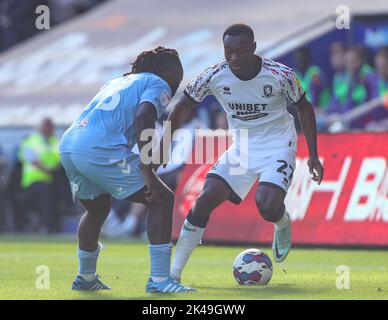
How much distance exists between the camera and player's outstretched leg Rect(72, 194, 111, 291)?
10.2 metres

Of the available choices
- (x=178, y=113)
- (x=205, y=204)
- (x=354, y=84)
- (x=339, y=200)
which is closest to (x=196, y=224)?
(x=205, y=204)

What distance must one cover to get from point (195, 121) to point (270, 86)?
28.7ft

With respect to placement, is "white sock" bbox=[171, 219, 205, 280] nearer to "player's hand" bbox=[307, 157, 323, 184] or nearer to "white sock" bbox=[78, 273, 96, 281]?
"white sock" bbox=[78, 273, 96, 281]

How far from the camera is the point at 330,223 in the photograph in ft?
51.4

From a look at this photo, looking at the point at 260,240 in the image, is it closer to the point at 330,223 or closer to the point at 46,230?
the point at 330,223

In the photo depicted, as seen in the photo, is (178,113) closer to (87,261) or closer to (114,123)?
(114,123)

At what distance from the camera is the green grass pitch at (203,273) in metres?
9.88

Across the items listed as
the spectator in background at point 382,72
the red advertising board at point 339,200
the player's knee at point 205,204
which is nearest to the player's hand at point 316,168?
the player's knee at point 205,204

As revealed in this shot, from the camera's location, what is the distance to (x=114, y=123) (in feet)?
32.4

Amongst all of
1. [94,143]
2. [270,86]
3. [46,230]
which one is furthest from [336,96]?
[94,143]

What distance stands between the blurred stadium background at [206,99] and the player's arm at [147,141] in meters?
6.28

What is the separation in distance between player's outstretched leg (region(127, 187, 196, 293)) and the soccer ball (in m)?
1.12

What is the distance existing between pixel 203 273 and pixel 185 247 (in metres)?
1.53

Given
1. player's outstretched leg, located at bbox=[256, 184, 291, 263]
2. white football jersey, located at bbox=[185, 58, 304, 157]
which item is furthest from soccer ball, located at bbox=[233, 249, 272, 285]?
white football jersey, located at bbox=[185, 58, 304, 157]
